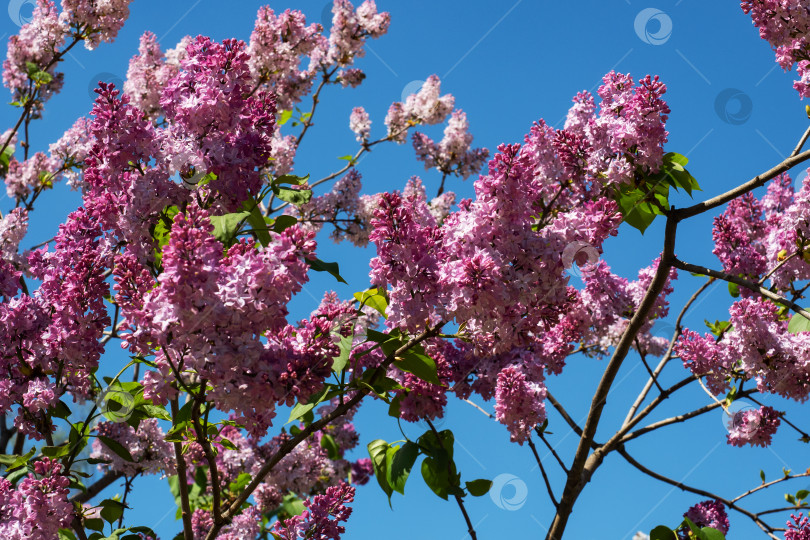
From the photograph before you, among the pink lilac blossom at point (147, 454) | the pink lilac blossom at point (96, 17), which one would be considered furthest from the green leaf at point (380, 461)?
the pink lilac blossom at point (96, 17)

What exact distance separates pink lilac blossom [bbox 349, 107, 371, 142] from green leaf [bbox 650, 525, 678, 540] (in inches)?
201

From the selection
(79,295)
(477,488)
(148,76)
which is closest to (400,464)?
(477,488)

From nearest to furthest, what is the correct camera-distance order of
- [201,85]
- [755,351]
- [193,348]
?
1. [193,348]
2. [201,85]
3. [755,351]

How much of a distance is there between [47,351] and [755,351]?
3488 millimetres

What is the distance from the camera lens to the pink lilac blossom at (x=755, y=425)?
172 inches

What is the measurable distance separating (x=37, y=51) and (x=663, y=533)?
649 centimetres

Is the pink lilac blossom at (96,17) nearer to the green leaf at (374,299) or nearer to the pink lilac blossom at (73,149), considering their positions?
the pink lilac blossom at (73,149)

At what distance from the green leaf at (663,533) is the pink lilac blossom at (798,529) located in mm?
648

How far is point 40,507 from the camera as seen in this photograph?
9.04 ft

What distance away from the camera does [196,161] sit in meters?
2.55

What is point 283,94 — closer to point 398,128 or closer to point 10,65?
point 398,128

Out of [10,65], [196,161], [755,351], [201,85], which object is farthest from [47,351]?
[10,65]

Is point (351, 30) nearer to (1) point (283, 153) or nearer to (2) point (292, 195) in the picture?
(1) point (283, 153)

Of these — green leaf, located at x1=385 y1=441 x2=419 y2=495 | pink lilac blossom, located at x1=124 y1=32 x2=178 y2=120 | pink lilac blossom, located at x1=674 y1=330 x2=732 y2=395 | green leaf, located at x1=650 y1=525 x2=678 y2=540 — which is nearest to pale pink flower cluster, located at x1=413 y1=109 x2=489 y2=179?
pink lilac blossom, located at x1=124 y1=32 x2=178 y2=120
